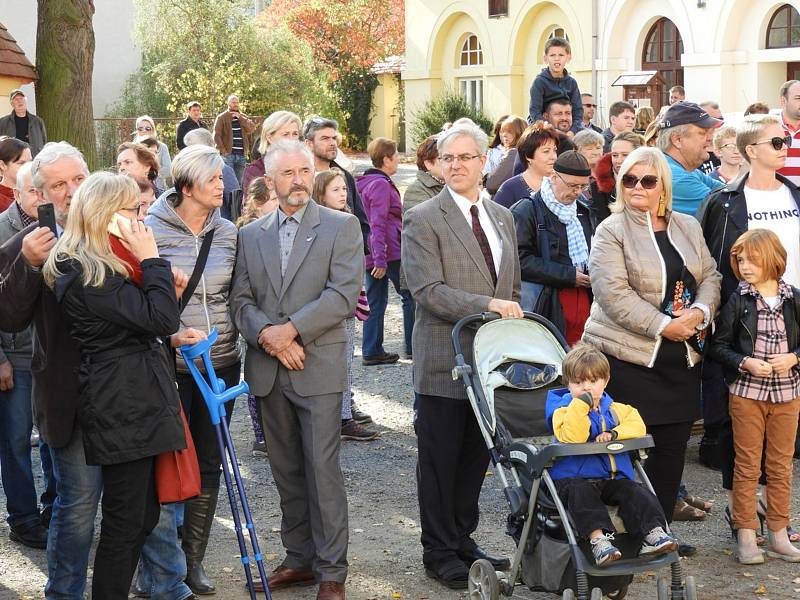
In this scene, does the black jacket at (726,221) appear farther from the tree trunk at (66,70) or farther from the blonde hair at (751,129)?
the tree trunk at (66,70)

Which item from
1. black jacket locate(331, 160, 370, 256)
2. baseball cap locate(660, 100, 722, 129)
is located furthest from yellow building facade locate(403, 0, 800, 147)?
baseball cap locate(660, 100, 722, 129)

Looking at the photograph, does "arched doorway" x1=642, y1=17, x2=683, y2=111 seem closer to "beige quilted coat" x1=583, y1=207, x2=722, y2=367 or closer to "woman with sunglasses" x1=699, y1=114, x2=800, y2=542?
"woman with sunglasses" x1=699, y1=114, x2=800, y2=542

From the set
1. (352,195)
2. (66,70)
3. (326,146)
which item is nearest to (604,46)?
(66,70)

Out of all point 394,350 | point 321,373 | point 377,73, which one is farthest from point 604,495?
point 377,73

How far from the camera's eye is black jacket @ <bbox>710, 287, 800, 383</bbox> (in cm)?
629

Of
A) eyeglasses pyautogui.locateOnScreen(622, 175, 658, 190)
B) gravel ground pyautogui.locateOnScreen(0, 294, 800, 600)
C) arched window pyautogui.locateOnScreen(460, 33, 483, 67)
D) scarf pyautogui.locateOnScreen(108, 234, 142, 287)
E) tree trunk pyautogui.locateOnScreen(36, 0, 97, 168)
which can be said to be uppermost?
arched window pyautogui.locateOnScreen(460, 33, 483, 67)

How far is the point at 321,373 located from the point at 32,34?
27.2 m

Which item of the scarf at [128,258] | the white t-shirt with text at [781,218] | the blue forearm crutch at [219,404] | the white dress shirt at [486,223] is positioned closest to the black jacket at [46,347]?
the scarf at [128,258]

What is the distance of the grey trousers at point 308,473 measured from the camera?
A: 18.8ft

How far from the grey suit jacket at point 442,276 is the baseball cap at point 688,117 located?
1.90 meters

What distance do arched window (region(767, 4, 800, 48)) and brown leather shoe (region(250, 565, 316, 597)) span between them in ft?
76.9

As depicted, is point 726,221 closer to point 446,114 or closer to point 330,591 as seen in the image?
point 330,591

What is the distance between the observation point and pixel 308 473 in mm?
5801

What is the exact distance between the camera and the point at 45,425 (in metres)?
5.14
